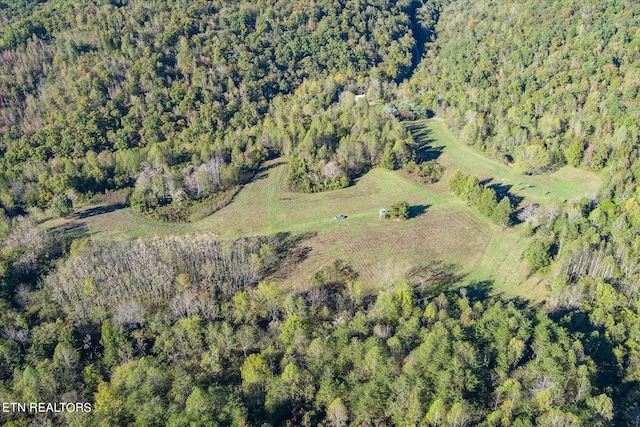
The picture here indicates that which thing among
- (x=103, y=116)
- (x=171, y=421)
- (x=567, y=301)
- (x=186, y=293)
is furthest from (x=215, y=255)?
(x=103, y=116)

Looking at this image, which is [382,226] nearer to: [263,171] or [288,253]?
[288,253]

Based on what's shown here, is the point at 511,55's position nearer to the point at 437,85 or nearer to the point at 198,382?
the point at 437,85

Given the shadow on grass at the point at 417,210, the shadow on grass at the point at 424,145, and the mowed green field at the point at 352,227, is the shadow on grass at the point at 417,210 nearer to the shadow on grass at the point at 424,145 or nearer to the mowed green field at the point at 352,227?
the mowed green field at the point at 352,227

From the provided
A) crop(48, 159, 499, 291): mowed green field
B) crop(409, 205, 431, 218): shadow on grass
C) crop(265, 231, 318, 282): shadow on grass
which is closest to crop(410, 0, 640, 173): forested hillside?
crop(409, 205, 431, 218): shadow on grass

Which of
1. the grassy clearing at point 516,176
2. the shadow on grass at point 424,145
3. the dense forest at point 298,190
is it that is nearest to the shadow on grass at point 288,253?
the dense forest at point 298,190

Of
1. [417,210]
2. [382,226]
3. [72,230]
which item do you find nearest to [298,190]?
[382,226]

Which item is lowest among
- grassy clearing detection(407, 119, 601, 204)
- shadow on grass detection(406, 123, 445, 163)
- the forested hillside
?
grassy clearing detection(407, 119, 601, 204)

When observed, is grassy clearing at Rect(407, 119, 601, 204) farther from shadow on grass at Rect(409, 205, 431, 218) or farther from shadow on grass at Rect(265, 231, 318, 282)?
shadow on grass at Rect(265, 231, 318, 282)
